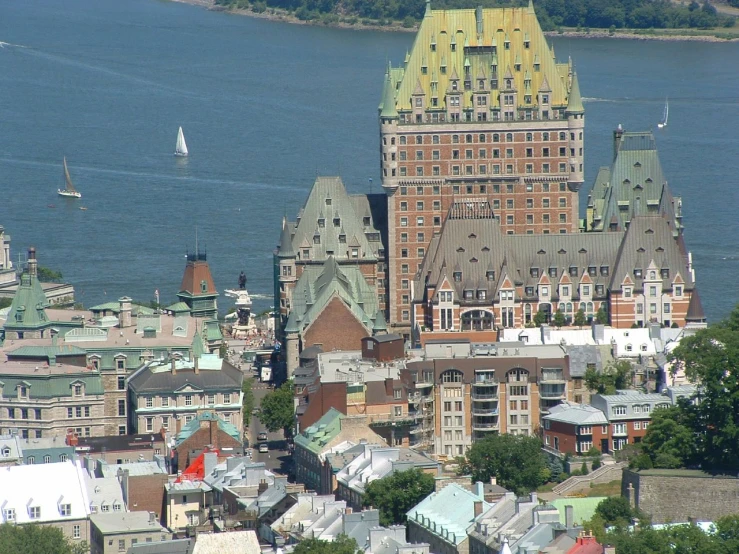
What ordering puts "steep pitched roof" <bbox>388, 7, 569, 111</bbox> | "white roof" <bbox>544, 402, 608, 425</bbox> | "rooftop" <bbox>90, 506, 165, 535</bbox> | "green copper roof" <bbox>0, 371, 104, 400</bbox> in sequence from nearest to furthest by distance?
"rooftop" <bbox>90, 506, 165, 535</bbox> < "white roof" <bbox>544, 402, 608, 425</bbox> < "green copper roof" <bbox>0, 371, 104, 400</bbox> < "steep pitched roof" <bbox>388, 7, 569, 111</bbox>

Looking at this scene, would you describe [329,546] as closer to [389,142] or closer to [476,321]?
[476,321]

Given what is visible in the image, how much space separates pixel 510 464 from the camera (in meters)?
123

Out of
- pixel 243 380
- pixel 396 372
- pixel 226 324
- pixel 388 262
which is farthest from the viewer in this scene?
pixel 226 324

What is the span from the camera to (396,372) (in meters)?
138

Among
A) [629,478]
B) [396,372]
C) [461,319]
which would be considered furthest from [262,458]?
[629,478]

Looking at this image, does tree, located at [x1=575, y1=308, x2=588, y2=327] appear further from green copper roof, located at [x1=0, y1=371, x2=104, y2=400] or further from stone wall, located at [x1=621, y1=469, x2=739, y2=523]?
stone wall, located at [x1=621, y1=469, x2=739, y2=523]

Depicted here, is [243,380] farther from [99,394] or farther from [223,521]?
[223,521]

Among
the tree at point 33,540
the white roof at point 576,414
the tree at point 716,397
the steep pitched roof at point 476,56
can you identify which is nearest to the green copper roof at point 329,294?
the steep pitched roof at point 476,56

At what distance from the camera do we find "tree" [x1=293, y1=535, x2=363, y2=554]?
106 m

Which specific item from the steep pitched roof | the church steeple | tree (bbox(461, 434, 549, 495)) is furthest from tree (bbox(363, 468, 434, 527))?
the steep pitched roof

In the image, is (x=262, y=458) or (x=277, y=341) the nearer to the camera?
(x=262, y=458)

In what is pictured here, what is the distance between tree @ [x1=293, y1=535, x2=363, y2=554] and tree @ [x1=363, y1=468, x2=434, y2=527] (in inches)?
304

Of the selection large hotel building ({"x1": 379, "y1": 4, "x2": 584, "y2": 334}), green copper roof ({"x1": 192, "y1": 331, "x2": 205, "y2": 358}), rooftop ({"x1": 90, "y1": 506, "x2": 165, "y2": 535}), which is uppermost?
large hotel building ({"x1": 379, "y1": 4, "x2": 584, "y2": 334})

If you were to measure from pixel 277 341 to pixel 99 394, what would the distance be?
2159 cm
